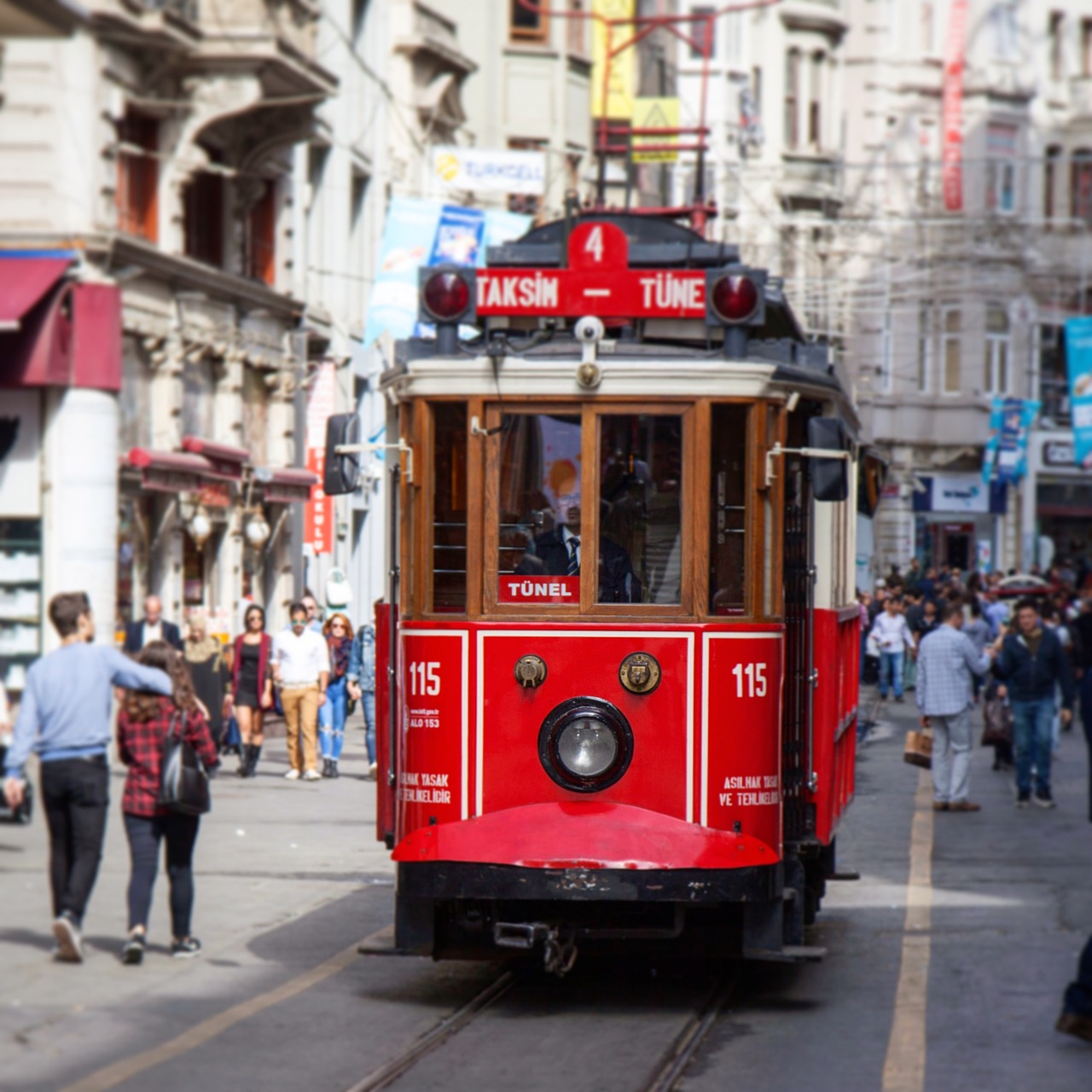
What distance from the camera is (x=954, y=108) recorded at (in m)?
57.3

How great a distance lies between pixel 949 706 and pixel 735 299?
358 inches

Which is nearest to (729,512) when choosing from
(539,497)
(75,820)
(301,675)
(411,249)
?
(539,497)

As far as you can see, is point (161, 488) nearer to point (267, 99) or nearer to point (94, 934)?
point (267, 99)

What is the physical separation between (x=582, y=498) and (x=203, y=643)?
36.0 feet

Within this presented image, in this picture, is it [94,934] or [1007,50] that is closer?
[94,934]

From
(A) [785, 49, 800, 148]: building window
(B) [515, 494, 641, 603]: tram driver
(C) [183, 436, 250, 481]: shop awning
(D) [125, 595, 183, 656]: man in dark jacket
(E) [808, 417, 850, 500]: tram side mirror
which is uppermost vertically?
(A) [785, 49, 800, 148]: building window

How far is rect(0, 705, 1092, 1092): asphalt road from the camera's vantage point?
8180 millimetres

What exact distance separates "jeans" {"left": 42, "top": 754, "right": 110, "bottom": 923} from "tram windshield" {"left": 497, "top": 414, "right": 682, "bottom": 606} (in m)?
2.35

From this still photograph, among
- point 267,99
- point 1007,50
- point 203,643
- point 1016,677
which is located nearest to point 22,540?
point 203,643

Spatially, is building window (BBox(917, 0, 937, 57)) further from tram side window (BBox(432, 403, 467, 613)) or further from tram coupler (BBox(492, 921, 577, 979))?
tram coupler (BBox(492, 921, 577, 979))

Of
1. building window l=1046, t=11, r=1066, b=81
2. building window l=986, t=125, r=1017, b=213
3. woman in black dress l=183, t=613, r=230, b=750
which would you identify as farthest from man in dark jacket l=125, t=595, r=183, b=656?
building window l=1046, t=11, r=1066, b=81

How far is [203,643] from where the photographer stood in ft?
65.0

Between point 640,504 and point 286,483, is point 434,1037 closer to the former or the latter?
point 640,504

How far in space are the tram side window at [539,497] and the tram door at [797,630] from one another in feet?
3.73
